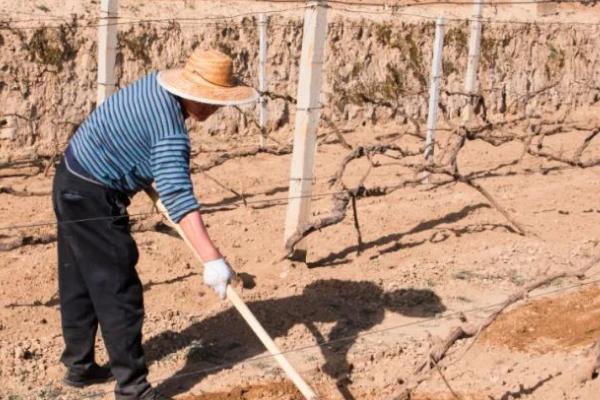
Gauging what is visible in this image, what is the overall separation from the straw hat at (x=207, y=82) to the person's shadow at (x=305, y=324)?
Answer: 1.37 metres

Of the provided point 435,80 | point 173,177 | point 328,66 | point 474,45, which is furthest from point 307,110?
point 328,66

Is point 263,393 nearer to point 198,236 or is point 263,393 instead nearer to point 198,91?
point 198,236

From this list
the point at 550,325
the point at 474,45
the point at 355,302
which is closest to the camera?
the point at 550,325

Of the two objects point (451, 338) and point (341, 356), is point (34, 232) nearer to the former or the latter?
point (341, 356)

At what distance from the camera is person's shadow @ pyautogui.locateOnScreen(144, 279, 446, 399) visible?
16.3 ft

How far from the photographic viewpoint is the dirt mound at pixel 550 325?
543 centimetres

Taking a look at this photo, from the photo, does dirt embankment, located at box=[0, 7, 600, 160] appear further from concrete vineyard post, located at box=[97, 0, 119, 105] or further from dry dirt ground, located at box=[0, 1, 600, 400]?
concrete vineyard post, located at box=[97, 0, 119, 105]

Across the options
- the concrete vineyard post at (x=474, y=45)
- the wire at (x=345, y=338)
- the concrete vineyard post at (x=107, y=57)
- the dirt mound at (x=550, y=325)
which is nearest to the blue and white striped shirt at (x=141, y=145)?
the wire at (x=345, y=338)

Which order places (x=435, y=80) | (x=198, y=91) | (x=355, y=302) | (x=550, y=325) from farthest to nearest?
(x=435, y=80)
(x=355, y=302)
(x=550, y=325)
(x=198, y=91)

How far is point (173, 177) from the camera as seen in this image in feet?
13.0

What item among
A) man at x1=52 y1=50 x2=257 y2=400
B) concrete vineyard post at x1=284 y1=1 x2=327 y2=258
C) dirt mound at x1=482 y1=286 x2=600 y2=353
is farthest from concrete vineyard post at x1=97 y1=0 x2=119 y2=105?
dirt mound at x1=482 y1=286 x2=600 y2=353

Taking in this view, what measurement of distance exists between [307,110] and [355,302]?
1.27m

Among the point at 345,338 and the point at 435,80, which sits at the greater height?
the point at 435,80

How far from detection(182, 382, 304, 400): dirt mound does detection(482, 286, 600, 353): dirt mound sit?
1.28 metres
